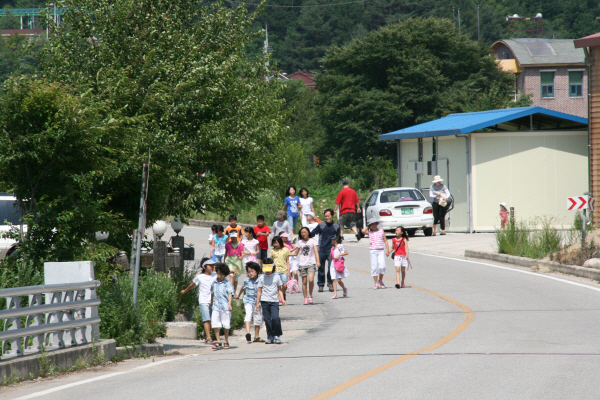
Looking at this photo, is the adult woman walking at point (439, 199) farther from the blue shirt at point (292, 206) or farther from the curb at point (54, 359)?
the curb at point (54, 359)

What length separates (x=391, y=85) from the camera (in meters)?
51.1

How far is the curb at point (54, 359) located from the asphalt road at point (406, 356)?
9.6 inches

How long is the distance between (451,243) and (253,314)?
12704mm

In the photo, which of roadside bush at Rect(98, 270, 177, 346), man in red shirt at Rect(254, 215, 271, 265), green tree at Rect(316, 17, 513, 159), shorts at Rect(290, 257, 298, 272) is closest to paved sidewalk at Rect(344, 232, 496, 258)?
shorts at Rect(290, 257, 298, 272)

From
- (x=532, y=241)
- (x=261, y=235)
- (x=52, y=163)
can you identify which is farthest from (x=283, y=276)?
(x=532, y=241)

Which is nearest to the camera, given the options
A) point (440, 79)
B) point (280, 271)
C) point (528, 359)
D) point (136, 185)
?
point (528, 359)

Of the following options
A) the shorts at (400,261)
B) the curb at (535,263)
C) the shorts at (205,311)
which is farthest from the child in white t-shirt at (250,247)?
the curb at (535,263)

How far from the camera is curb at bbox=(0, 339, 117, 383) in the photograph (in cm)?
804

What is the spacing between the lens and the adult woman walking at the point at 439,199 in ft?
83.9

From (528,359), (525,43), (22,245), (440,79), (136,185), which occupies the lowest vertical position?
(528,359)

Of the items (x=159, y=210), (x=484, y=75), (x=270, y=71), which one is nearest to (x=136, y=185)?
(x=159, y=210)

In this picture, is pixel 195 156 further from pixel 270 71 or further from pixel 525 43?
pixel 525 43

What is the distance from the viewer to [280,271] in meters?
14.5

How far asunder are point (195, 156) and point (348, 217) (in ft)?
26.8
